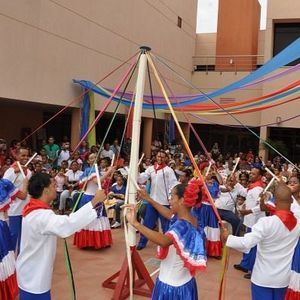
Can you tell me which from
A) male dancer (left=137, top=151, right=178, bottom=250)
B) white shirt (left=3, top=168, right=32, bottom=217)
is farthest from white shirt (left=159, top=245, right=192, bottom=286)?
male dancer (left=137, top=151, right=178, bottom=250)

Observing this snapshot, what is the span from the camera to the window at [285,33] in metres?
17.2

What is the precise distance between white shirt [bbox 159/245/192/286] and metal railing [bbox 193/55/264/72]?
17112 mm

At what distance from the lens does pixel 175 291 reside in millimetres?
2854

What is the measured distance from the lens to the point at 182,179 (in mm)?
7188

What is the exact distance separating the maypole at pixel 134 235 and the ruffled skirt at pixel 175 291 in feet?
2.14

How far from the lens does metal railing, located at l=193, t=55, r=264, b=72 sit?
19.3 m

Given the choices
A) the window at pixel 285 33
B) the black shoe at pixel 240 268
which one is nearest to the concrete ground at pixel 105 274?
the black shoe at pixel 240 268

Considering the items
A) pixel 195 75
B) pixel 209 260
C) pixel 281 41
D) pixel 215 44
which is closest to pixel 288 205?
pixel 209 260

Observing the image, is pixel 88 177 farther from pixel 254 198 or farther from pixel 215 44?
pixel 215 44

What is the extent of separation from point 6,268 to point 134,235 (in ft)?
3.80

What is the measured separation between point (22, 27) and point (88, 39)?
2.76 m

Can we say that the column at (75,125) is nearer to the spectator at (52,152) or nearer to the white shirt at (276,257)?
the spectator at (52,152)

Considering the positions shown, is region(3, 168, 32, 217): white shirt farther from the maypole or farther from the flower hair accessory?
the flower hair accessory

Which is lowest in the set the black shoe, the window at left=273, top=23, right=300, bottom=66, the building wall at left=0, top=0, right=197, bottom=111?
the black shoe
